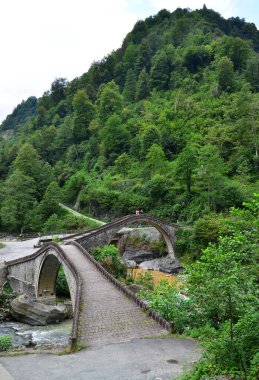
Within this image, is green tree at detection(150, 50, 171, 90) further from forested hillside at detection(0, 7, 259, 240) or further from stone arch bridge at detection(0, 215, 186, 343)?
stone arch bridge at detection(0, 215, 186, 343)

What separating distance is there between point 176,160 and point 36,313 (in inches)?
1363

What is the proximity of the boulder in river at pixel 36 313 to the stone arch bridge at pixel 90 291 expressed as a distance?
3.46 meters

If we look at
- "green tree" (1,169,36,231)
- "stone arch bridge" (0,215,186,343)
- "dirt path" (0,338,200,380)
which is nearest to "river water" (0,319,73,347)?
"stone arch bridge" (0,215,186,343)

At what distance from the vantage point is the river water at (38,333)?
73.2 feet

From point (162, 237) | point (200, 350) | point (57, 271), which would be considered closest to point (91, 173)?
point (162, 237)

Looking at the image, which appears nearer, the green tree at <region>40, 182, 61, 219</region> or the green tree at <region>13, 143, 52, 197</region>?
the green tree at <region>40, 182, 61, 219</region>

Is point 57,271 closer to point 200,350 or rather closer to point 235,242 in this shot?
point 200,350

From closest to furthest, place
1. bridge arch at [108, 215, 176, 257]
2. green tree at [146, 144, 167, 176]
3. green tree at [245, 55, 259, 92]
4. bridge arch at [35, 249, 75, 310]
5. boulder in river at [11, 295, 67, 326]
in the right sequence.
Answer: boulder in river at [11, 295, 67, 326], bridge arch at [35, 249, 75, 310], bridge arch at [108, 215, 176, 257], green tree at [146, 144, 167, 176], green tree at [245, 55, 259, 92]

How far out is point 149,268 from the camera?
41.7 meters

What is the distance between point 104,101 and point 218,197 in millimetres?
39744

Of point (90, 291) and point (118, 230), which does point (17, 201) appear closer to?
point (118, 230)

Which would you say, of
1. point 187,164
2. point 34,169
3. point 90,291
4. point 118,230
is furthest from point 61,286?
point 34,169

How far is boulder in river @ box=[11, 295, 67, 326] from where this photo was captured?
26341 mm

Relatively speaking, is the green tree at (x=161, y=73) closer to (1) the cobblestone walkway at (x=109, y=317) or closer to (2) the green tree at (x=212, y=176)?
(2) the green tree at (x=212, y=176)
